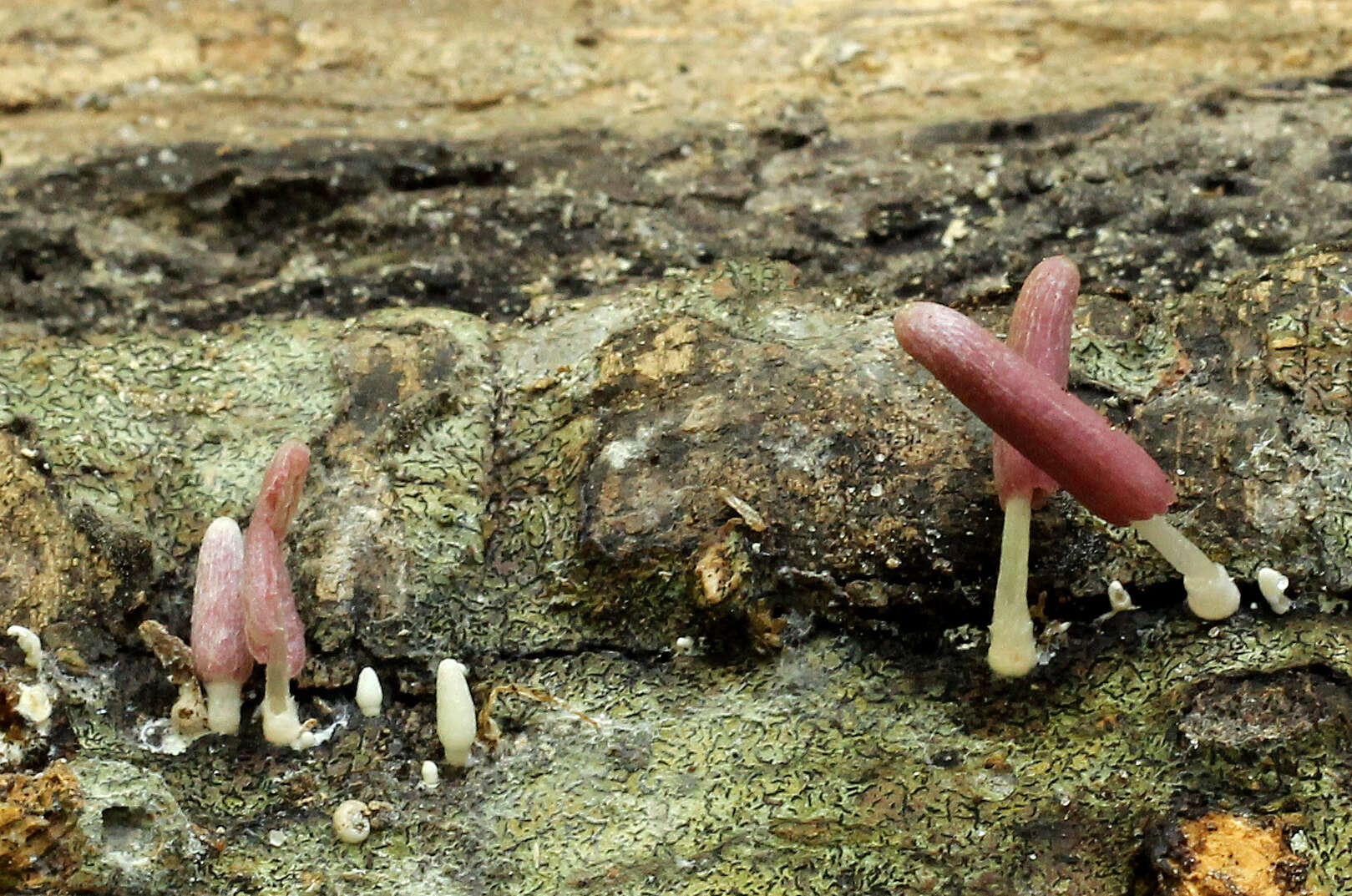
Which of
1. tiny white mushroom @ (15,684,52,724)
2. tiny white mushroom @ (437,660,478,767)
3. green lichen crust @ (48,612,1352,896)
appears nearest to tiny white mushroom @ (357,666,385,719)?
green lichen crust @ (48,612,1352,896)

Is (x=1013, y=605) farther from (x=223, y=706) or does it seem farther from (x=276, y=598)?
(x=223, y=706)

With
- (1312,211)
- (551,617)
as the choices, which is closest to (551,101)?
(551,617)

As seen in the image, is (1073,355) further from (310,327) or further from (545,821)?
(310,327)

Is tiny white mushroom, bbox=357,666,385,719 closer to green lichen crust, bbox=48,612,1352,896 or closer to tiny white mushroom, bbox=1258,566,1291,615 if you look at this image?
green lichen crust, bbox=48,612,1352,896

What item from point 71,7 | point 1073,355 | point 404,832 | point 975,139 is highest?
point 71,7

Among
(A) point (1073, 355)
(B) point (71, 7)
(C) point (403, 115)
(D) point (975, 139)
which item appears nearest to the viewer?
(A) point (1073, 355)

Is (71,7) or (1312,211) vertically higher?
(71,7)

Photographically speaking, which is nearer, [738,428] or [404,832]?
[404,832]

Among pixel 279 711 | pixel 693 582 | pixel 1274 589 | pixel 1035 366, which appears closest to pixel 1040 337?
pixel 1035 366
